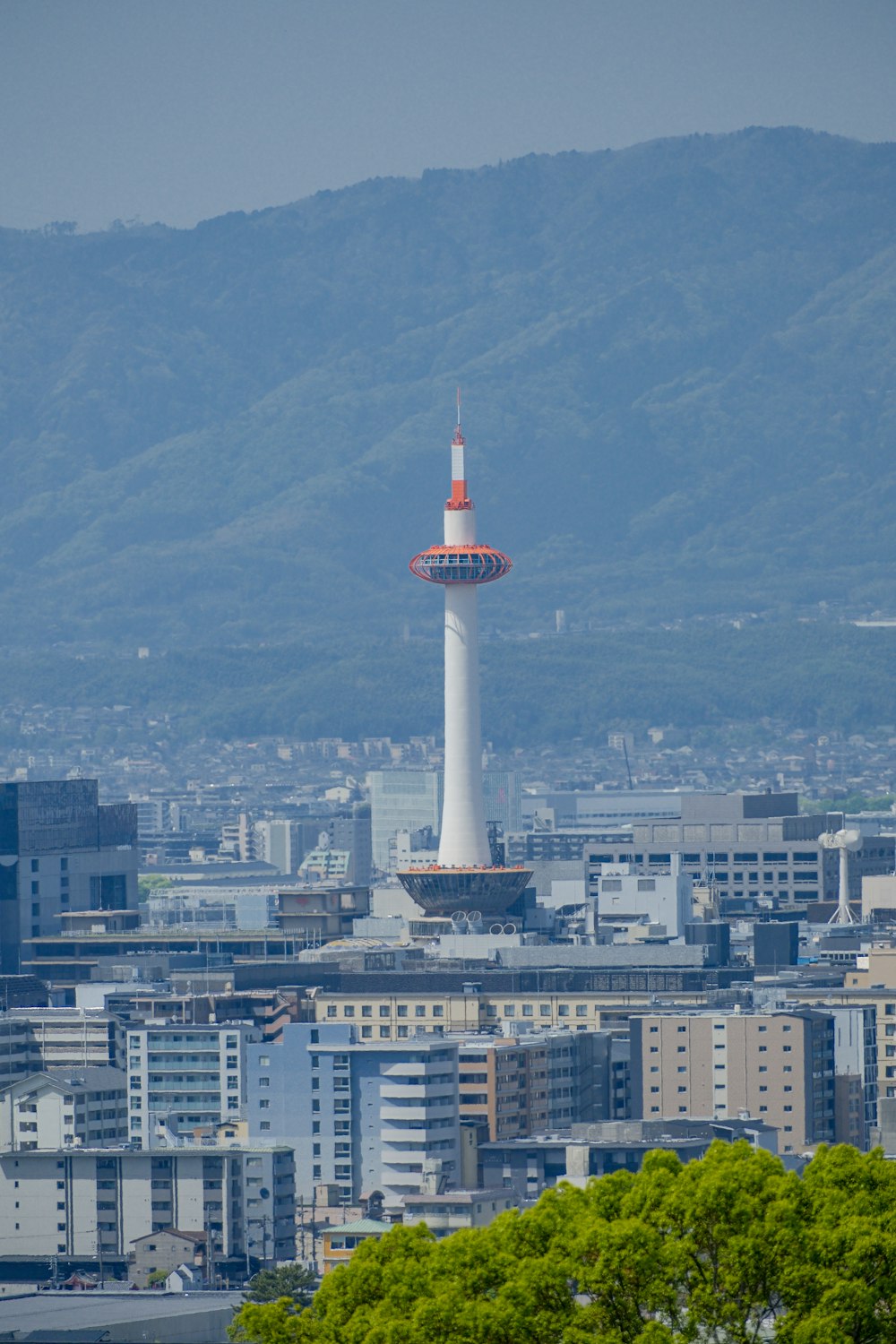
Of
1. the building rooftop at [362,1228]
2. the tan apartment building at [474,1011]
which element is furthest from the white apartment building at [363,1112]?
the tan apartment building at [474,1011]

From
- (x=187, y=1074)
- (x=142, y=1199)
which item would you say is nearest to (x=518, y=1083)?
(x=187, y=1074)

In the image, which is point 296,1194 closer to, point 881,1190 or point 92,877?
point 881,1190

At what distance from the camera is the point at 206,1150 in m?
84.1

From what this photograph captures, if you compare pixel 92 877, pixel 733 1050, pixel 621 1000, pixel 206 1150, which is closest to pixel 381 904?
pixel 92 877

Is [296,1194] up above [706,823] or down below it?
below

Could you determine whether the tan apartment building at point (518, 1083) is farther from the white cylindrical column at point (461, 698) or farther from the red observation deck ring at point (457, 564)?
the red observation deck ring at point (457, 564)

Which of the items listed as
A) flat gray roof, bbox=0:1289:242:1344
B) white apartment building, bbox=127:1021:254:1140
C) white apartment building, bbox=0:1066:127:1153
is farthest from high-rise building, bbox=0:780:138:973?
flat gray roof, bbox=0:1289:242:1344

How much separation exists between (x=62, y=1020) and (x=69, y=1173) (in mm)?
23481

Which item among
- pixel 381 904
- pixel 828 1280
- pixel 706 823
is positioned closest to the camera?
pixel 828 1280

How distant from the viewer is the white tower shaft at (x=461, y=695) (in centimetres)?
14575

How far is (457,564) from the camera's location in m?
149

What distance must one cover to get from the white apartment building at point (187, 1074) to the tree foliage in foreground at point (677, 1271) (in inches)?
2145

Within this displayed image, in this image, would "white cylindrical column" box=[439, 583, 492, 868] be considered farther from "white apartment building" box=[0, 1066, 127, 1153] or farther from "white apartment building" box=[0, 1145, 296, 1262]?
"white apartment building" box=[0, 1145, 296, 1262]

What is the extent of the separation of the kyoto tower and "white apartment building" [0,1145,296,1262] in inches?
2085
